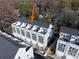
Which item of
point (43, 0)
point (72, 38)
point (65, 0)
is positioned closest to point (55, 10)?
point (65, 0)

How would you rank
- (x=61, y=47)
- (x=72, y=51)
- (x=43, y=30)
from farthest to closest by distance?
(x=43, y=30) < (x=61, y=47) < (x=72, y=51)

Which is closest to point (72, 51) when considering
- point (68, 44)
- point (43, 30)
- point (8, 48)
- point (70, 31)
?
point (68, 44)

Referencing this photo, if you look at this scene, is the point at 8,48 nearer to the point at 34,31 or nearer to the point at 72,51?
the point at 34,31

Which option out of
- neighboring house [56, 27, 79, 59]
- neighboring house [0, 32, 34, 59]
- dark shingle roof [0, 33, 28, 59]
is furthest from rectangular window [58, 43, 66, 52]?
dark shingle roof [0, 33, 28, 59]

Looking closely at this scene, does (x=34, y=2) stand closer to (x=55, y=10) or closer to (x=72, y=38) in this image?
(x=55, y=10)

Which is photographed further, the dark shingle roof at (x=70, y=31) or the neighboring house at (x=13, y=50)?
the dark shingle roof at (x=70, y=31)

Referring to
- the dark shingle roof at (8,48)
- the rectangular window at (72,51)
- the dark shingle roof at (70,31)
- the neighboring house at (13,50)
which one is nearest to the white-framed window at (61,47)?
the rectangular window at (72,51)

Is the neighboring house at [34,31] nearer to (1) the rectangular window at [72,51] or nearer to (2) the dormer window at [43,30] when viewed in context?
(2) the dormer window at [43,30]
